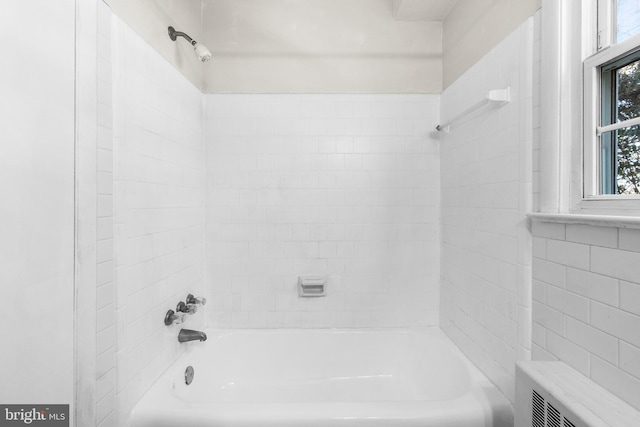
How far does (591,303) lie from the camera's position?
91cm

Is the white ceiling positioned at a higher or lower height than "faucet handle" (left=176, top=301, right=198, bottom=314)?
higher

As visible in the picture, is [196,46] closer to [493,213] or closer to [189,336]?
[189,336]

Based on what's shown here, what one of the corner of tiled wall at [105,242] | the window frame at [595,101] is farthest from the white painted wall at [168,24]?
the window frame at [595,101]

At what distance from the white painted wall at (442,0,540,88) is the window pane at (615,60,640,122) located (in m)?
0.41

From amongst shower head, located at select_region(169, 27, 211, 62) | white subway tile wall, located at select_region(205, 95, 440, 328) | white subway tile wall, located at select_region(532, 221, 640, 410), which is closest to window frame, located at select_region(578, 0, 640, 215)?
white subway tile wall, located at select_region(532, 221, 640, 410)

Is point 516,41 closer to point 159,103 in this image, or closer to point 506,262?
point 506,262

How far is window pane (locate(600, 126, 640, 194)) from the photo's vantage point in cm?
91

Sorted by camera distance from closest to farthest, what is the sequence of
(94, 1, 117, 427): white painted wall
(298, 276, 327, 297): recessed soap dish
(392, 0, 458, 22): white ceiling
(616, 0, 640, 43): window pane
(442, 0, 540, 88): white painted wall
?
(616, 0, 640, 43): window pane < (94, 1, 117, 427): white painted wall < (442, 0, 540, 88): white painted wall < (392, 0, 458, 22): white ceiling < (298, 276, 327, 297): recessed soap dish

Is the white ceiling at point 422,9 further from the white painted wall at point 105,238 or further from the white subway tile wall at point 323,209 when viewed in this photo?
the white painted wall at point 105,238

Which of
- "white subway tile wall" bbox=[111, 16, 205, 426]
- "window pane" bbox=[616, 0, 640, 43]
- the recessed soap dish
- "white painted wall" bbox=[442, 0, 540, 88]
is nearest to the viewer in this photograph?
"window pane" bbox=[616, 0, 640, 43]

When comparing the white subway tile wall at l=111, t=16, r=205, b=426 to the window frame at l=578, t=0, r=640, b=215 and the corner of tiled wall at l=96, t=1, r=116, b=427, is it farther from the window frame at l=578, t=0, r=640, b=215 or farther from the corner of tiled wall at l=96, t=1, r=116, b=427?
the window frame at l=578, t=0, r=640, b=215

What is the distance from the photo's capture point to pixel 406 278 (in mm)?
2035

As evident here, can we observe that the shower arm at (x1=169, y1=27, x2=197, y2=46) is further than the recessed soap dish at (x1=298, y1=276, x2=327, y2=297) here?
No

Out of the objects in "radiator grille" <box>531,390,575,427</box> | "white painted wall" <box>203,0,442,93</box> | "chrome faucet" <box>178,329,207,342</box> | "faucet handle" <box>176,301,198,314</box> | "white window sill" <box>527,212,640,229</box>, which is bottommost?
"chrome faucet" <box>178,329,207,342</box>
